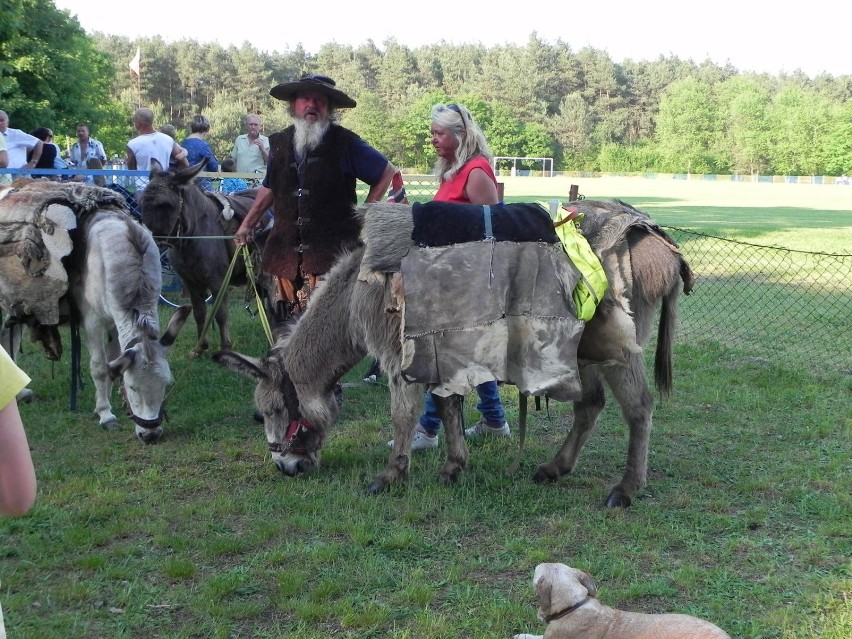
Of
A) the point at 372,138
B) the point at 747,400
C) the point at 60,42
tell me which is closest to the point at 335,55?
the point at 372,138

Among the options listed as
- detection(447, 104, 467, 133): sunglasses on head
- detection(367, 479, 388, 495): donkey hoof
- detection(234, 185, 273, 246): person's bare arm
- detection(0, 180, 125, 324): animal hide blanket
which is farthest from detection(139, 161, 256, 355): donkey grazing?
detection(447, 104, 467, 133): sunglasses on head

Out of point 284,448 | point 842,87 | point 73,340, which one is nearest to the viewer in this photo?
point 284,448

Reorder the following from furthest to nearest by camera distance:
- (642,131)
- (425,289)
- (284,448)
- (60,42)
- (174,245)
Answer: (642,131)
(60,42)
(174,245)
(284,448)
(425,289)

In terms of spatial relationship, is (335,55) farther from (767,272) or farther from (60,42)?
(767,272)

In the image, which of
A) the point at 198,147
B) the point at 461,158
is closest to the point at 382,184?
the point at 461,158

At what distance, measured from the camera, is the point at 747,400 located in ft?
20.6

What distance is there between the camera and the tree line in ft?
221

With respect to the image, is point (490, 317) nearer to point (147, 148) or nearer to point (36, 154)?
point (147, 148)

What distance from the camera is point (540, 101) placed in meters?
76.4

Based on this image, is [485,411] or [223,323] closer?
[485,411]

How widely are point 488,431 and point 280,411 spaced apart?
5.11ft

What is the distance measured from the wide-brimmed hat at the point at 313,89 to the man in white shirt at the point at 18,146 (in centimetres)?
642

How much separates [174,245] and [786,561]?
563 cm

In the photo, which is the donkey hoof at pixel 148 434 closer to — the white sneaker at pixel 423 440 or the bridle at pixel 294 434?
the bridle at pixel 294 434
